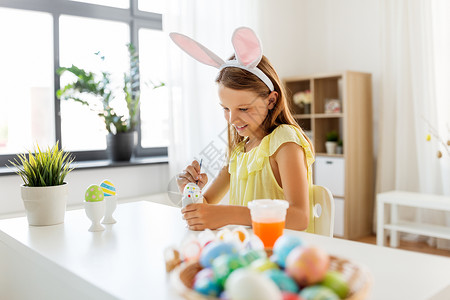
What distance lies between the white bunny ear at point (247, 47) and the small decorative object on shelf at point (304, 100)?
274cm

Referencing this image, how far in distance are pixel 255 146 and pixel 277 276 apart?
1071 millimetres

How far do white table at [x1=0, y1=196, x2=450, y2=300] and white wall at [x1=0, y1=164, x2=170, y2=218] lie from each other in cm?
149

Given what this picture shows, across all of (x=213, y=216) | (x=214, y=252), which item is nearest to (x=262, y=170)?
(x=213, y=216)

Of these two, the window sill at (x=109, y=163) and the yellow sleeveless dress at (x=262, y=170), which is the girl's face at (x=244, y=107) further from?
the window sill at (x=109, y=163)

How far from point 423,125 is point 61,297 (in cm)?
337

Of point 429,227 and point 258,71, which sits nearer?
point 258,71

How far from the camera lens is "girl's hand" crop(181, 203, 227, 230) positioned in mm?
1222

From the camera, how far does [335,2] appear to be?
432 centimetres

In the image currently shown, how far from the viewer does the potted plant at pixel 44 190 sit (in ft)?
4.50

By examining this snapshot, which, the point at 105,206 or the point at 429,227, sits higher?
the point at 105,206

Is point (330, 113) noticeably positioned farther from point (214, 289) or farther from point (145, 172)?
point (214, 289)

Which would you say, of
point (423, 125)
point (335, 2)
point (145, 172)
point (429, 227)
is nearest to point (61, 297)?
point (145, 172)

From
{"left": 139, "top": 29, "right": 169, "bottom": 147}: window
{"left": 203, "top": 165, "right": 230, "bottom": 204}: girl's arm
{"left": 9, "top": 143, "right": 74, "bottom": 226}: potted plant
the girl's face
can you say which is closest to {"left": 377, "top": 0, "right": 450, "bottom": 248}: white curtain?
{"left": 139, "top": 29, "right": 169, "bottom": 147}: window

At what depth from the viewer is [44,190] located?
1.37m
